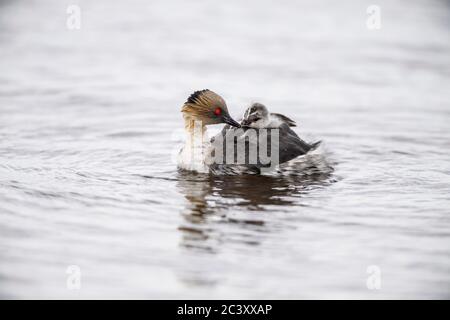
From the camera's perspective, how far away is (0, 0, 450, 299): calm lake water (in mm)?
5676

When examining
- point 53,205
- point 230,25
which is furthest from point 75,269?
point 230,25

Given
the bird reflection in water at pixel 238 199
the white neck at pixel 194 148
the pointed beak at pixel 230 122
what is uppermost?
the pointed beak at pixel 230 122

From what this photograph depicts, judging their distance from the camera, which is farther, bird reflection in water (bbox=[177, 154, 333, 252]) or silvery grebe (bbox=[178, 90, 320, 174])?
silvery grebe (bbox=[178, 90, 320, 174])

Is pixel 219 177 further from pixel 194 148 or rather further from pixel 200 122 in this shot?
pixel 200 122

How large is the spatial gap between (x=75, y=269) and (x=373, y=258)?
224cm

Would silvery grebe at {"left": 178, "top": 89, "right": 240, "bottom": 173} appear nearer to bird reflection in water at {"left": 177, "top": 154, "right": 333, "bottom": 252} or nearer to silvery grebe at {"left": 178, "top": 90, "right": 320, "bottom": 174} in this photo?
silvery grebe at {"left": 178, "top": 90, "right": 320, "bottom": 174}

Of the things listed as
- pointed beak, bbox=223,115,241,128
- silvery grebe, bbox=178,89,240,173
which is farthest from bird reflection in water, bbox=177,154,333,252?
→ pointed beak, bbox=223,115,241,128

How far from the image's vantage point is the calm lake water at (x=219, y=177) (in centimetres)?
568

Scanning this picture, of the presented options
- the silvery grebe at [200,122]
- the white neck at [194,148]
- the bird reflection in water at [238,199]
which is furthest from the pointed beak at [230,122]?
the bird reflection in water at [238,199]

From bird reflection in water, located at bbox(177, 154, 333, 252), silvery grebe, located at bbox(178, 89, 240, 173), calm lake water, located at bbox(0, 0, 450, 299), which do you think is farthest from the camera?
silvery grebe, located at bbox(178, 89, 240, 173)

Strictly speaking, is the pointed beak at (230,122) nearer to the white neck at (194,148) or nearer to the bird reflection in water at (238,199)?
the white neck at (194,148)

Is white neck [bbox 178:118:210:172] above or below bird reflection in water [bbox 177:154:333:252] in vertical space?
above

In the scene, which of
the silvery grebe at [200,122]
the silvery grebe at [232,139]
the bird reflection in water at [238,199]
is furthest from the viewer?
the silvery grebe at [200,122]

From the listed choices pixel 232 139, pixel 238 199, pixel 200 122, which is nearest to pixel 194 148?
pixel 200 122
